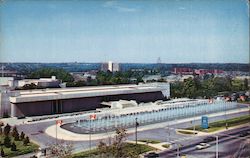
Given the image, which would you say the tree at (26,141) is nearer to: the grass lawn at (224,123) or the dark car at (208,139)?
the dark car at (208,139)

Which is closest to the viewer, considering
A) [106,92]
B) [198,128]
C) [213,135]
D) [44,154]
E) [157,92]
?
[44,154]

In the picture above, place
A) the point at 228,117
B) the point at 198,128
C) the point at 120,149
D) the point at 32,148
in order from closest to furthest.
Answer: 1. the point at 120,149
2. the point at 32,148
3. the point at 198,128
4. the point at 228,117

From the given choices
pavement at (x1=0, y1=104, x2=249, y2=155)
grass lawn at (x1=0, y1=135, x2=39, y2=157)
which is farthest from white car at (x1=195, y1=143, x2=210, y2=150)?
grass lawn at (x1=0, y1=135, x2=39, y2=157)

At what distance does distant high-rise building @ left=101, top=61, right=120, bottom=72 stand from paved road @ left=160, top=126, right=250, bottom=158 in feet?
13.5

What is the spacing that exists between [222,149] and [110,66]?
509 centimetres

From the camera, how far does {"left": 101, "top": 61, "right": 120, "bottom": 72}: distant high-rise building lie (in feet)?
30.2

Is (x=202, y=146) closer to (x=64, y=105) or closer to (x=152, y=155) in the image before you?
(x=152, y=155)

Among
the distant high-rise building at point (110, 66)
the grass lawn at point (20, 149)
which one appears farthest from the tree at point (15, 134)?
the distant high-rise building at point (110, 66)

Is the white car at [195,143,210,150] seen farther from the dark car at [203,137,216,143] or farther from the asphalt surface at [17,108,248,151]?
the asphalt surface at [17,108,248,151]

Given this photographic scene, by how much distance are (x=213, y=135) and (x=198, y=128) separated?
477 millimetres

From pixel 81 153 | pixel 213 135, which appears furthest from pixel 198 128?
pixel 81 153

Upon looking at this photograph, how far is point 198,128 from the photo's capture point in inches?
241

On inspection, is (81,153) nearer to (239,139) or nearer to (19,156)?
(19,156)

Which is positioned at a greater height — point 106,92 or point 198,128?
point 106,92
